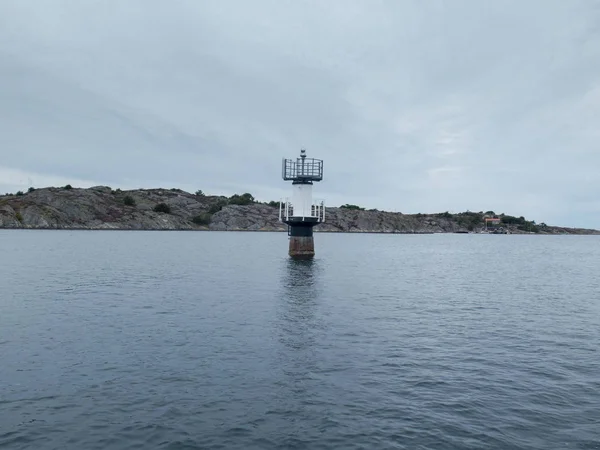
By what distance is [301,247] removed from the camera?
69312mm

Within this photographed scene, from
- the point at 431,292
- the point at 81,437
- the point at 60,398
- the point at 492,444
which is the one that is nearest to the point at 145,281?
the point at 431,292

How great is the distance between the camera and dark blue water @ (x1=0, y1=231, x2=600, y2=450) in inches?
539

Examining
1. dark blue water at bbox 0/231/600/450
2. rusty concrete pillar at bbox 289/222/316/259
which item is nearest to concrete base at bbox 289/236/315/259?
rusty concrete pillar at bbox 289/222/316/259

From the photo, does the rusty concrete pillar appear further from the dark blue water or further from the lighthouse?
the dark blue water

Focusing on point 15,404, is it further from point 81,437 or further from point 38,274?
point 38,274

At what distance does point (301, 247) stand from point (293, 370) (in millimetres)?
50056

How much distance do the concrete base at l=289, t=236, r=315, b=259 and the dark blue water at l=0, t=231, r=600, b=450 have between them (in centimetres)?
2856

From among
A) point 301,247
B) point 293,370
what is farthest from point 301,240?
point 293,370

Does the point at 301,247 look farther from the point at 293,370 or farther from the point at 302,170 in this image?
the point at 293,370

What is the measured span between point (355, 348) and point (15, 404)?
45.5 feet

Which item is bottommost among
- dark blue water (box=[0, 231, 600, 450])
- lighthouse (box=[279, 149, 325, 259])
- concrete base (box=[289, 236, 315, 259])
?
dark blue water (box=[0, 231, 600, 450])

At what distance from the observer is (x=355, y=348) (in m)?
22.7

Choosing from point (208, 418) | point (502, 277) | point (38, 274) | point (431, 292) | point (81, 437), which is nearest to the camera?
point (81, 437)

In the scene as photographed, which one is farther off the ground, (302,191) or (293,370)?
(302,191)
